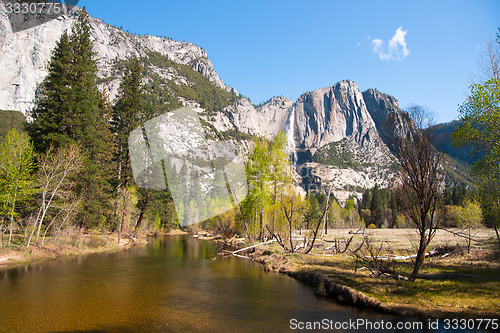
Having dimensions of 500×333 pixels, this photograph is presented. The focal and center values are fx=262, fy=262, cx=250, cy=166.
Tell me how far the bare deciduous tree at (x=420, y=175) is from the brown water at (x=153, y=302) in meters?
4.46

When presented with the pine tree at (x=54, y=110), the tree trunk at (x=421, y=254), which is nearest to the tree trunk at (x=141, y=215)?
the pine tree at (x=54, y=110)

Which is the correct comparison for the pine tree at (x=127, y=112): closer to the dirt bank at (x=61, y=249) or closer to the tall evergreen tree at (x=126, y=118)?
the tall evergreen tree at (x=126, y=118)

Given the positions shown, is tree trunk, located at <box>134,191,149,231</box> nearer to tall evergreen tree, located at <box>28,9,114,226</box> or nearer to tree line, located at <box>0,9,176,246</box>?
tree line, located at <box>0,9,176,246</box>

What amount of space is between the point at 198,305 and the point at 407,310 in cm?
805

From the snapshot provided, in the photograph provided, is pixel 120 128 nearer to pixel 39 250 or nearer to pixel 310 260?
pixel 39 250

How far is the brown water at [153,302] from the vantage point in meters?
8.80

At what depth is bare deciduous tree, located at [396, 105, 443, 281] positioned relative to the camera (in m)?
11.2

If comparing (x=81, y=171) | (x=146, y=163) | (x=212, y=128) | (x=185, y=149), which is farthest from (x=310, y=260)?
(x=212, y=128)

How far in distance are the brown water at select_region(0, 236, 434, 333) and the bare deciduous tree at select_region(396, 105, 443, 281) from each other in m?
4.46

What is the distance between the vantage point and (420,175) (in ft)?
37.7

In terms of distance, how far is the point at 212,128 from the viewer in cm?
17562

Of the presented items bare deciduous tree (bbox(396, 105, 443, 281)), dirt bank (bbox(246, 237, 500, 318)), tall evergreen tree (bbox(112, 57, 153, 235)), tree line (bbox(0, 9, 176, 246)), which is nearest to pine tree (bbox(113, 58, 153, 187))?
tall evergreen tree (bbox(112, 57, 153, 235))

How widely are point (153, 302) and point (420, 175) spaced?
42.2ft

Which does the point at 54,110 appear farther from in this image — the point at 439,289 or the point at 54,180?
the point at 439,289
